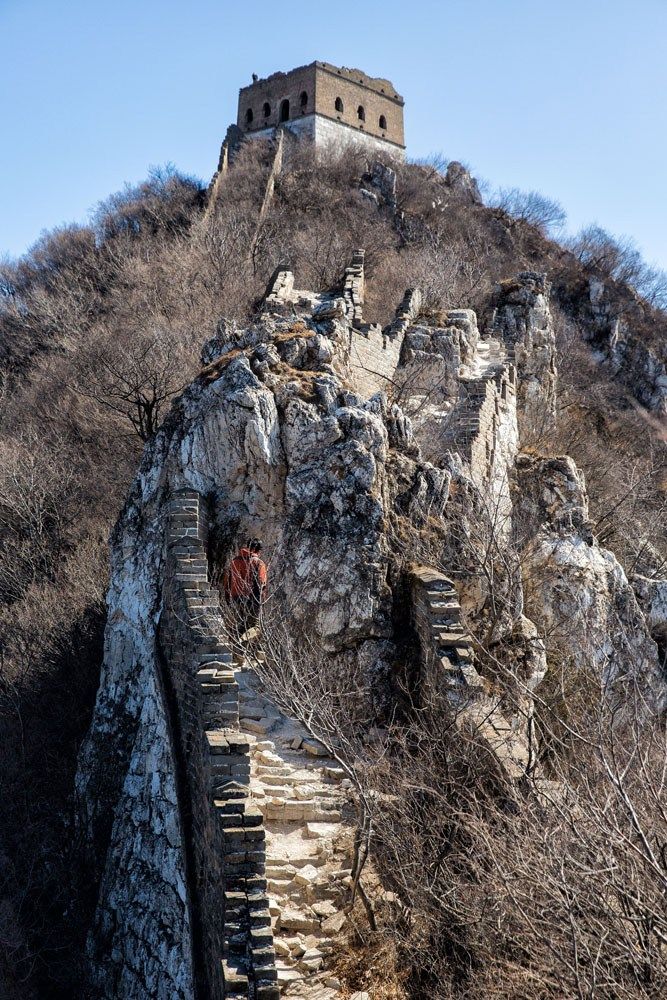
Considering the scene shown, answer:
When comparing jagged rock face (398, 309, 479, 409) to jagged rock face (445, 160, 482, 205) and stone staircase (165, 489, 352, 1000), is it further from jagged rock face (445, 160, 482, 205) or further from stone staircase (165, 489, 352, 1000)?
jagged rock face (445, 160, 482, 205)

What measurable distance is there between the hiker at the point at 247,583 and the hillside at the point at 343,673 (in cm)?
28

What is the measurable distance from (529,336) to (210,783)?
17.5m

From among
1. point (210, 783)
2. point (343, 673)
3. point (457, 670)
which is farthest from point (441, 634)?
point (210, 783)

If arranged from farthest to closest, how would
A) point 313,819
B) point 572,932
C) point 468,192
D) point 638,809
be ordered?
1. point 468,192
2. point 313,819
3. point 638,809
4. point 572,932

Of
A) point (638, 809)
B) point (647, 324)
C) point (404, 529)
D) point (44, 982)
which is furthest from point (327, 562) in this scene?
point (647, 324)

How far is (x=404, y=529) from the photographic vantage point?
533 inches

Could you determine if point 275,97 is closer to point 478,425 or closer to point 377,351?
point 377,351

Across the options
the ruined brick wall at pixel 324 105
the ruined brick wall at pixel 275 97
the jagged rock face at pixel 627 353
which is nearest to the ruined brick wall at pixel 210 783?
the jagged rock face at pixel 627 353

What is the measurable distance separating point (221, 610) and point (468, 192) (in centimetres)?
3648

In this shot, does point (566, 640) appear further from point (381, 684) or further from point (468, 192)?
point (468, 192)

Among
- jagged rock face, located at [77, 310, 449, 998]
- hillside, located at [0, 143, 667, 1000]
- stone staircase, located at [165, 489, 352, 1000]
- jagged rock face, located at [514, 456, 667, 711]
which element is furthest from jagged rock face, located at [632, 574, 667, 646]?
stone staircase, located at [165, 489, 352, 1000]

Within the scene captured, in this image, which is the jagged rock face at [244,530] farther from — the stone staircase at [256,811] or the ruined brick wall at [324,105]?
the ruined brick wall at [324,105]

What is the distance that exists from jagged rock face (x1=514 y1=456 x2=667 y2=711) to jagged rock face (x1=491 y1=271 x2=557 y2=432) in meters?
4.08

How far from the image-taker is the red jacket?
482 inches
